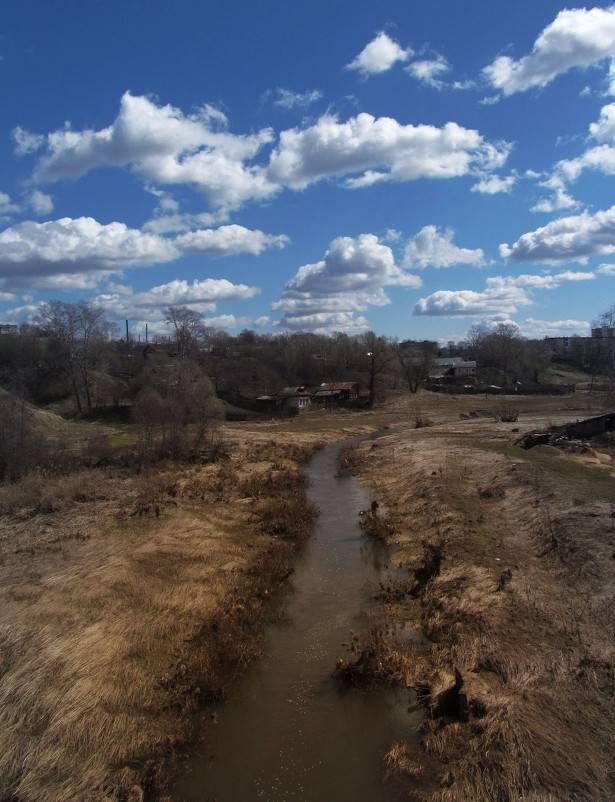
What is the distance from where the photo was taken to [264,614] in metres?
12.6

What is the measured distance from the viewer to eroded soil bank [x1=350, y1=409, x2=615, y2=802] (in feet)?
23.5

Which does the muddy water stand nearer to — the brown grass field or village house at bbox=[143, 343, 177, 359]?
the brown grass field

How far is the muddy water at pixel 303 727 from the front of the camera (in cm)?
742

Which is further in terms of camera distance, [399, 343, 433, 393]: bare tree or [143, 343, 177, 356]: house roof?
[143, 343, 177, 356]: house roof

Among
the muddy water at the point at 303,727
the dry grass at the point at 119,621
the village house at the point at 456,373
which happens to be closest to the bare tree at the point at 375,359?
the village house at the point at 456,373

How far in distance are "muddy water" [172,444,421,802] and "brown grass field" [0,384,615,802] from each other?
1.48 ft

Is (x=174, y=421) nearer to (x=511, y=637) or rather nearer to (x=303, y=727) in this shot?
(x=303, y=727)

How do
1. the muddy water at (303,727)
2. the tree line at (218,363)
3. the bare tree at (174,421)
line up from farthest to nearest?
the tree line at (218,363) → the bare tree at (174,421) → the muddy water at (303,727)

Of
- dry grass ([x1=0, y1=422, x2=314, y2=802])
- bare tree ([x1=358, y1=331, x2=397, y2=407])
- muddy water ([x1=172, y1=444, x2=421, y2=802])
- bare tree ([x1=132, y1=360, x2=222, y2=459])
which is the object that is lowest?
muddy water ([x1=172, y1=444, x2=421, y2=802])

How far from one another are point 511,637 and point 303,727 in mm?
4413

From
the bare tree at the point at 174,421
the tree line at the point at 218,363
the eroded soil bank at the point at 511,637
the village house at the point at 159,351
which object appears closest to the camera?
the eroded soil bank at the point at 511,637

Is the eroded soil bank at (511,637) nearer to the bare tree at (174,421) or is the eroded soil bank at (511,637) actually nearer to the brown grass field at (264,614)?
the brown grass field at (264,614)

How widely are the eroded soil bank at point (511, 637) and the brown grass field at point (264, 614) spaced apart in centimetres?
4

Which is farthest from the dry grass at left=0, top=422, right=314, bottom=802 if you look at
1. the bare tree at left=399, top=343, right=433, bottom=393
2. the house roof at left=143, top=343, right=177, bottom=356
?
the house roof at left=143, top=343, right=177, bottom=356
